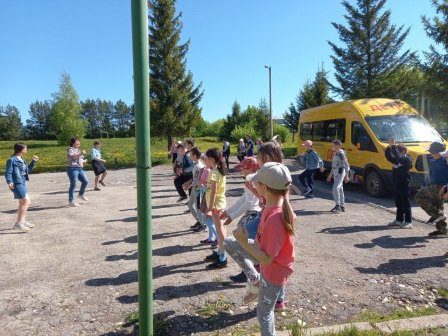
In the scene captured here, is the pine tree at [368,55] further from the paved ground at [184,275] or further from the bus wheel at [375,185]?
the paved ground at [184,275]

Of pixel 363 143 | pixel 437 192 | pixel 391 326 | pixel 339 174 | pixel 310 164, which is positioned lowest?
pixel 391 326

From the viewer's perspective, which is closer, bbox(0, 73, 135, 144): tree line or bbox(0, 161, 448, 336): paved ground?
bbox(0, 161, 448, 336): paved ground

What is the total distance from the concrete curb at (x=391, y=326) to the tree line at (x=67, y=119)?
24.0 metres

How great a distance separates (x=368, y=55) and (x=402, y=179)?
19.4 meters

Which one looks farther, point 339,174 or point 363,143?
point 363,143

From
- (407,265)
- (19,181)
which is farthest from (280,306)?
(19,181)

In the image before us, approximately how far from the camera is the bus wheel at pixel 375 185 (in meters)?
9.44

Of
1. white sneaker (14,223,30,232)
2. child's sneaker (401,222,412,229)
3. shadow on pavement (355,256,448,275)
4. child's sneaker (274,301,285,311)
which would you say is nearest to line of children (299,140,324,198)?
child's sneaker (401,222,412,229)

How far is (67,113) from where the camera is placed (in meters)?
49.9

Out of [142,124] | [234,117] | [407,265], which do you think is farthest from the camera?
[234,117]

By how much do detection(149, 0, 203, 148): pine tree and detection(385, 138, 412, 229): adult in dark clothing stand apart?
20.5 m

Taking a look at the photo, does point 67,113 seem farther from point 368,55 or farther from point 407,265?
point 407,265

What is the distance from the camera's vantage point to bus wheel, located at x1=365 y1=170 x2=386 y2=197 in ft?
31.0

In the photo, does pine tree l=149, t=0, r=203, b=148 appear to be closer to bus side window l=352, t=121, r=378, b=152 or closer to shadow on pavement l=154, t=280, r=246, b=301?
bus side window l=352, t=121, r=378, b=152
